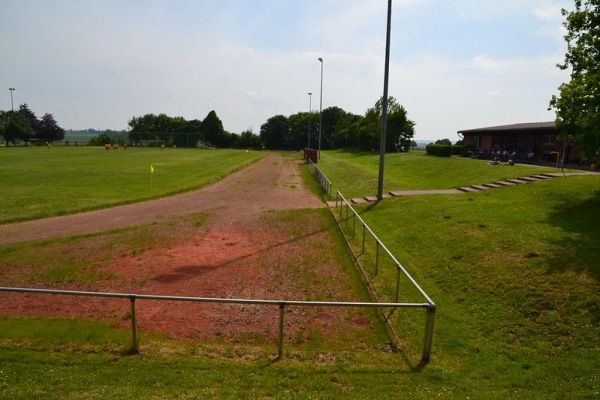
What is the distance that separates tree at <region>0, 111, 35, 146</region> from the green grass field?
323 feet

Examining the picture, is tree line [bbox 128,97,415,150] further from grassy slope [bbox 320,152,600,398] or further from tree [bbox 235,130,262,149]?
grassy slope [bbox 320,152,600,398]

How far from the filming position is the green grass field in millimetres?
6012

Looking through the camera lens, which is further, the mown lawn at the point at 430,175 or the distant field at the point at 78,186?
the mown lawn at the point at 430,175

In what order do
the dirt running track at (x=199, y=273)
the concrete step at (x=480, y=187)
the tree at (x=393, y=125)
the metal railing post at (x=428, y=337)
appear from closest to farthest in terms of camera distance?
1. the metal railing post at (x=428, y=337)
2. the dirt running track at (x=199, y=273)
3. the concrete step at (x=480, y=187)
4. the tree at (x=393, y=125)

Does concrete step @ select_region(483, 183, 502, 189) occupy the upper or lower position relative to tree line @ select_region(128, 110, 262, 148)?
lower

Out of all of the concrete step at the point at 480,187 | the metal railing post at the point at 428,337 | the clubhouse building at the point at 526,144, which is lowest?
the metal railing post at the point at 428,337

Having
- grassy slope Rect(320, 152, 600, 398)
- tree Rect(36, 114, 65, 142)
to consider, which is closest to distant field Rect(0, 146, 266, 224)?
grassy slope Rect(320, 152, 600, 398)

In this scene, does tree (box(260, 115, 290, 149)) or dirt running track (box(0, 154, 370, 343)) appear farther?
tree (box(260, 115, 290, 149))

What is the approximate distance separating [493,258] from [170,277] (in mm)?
9346

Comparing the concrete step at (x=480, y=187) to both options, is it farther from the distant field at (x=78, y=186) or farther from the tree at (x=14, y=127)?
the tree at (x=14, y=127)

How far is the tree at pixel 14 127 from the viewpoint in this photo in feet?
300

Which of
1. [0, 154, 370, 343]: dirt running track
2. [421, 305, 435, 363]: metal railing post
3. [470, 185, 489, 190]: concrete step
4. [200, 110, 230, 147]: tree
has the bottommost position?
[0, 154, 370, 343]: dirt running track

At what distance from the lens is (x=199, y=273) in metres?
12.0

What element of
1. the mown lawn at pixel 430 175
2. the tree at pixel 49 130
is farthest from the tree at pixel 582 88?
the tree at pixel 49 130
